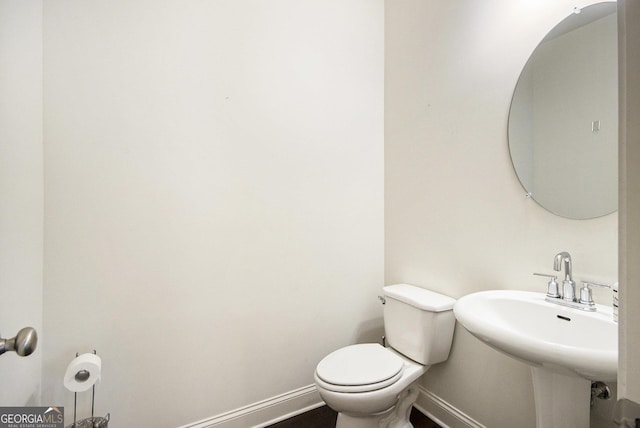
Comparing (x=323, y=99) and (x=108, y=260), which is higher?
(x=323, y=99)

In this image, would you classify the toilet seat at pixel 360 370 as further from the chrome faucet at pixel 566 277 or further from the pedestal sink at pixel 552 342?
the chrome faucet at pixel 566 277

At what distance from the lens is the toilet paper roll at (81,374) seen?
107 centimetres

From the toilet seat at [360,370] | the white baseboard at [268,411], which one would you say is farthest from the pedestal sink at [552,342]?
the white baseboard at [268,411]

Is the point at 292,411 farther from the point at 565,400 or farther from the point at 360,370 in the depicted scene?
the point at 565,400

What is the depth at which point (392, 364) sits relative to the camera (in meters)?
1.35

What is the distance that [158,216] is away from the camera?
1342 millimetres

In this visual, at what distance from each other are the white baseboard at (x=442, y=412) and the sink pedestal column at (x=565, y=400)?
0.54m

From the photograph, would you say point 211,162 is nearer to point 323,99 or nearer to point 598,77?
point 323,99

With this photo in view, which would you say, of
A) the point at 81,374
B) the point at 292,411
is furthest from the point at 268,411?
the point at 81,374

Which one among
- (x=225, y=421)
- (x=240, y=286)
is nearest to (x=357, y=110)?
(x=240, y=286)

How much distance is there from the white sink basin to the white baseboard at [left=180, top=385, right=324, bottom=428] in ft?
3.71

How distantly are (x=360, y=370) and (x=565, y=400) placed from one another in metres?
0.73

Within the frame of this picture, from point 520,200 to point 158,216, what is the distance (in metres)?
1.62

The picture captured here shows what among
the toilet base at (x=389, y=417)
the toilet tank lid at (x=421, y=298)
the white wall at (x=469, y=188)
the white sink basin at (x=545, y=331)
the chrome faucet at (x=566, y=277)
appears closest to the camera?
the white sink basin at (x=545, y=331)
